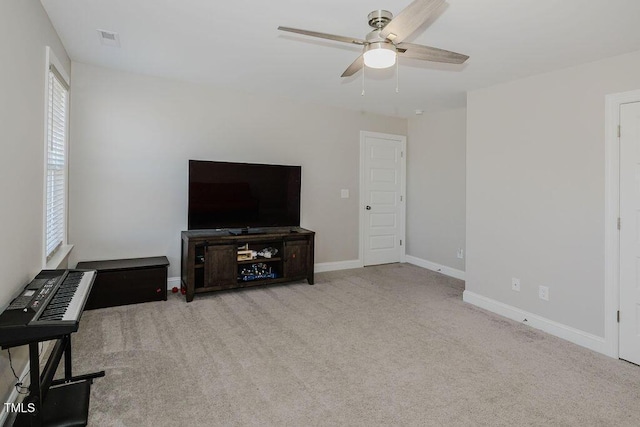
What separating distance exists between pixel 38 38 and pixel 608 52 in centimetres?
421

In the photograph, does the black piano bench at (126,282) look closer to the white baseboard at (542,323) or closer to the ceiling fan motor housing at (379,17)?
the ceiling fan motor housing at (379,17)

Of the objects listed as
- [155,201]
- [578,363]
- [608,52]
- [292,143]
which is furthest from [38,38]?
[578,363]

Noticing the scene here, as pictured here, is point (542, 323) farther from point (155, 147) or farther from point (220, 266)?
point (155, 147)

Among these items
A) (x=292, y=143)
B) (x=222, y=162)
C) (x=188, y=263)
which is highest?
(x=292, y=143)

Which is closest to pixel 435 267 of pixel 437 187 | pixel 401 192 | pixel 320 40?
pixel 437 187

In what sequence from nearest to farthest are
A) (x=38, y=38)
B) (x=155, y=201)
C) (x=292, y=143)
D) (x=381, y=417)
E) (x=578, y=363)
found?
(x=381, y=417) < (x=38, y=38) < (x=578, y=363) < (x=155, y=201) < (x=292, y=143)

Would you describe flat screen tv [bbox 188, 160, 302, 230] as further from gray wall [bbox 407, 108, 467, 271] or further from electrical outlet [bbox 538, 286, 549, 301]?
electrical outlet [bbox 538, 286, 549, 301]

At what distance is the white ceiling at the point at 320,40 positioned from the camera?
2270mm

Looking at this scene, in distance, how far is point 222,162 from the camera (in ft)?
13.4

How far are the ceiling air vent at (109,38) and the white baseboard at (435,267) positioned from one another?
4.79 m

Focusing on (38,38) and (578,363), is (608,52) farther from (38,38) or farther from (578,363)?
(38,38)

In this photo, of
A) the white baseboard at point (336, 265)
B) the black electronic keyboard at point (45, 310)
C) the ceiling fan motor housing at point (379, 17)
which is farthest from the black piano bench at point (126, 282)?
the ceiling fan motor housing at point (379, 17)

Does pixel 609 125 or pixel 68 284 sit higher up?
pixel 609 125

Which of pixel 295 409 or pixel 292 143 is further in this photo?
pixel 292 143
